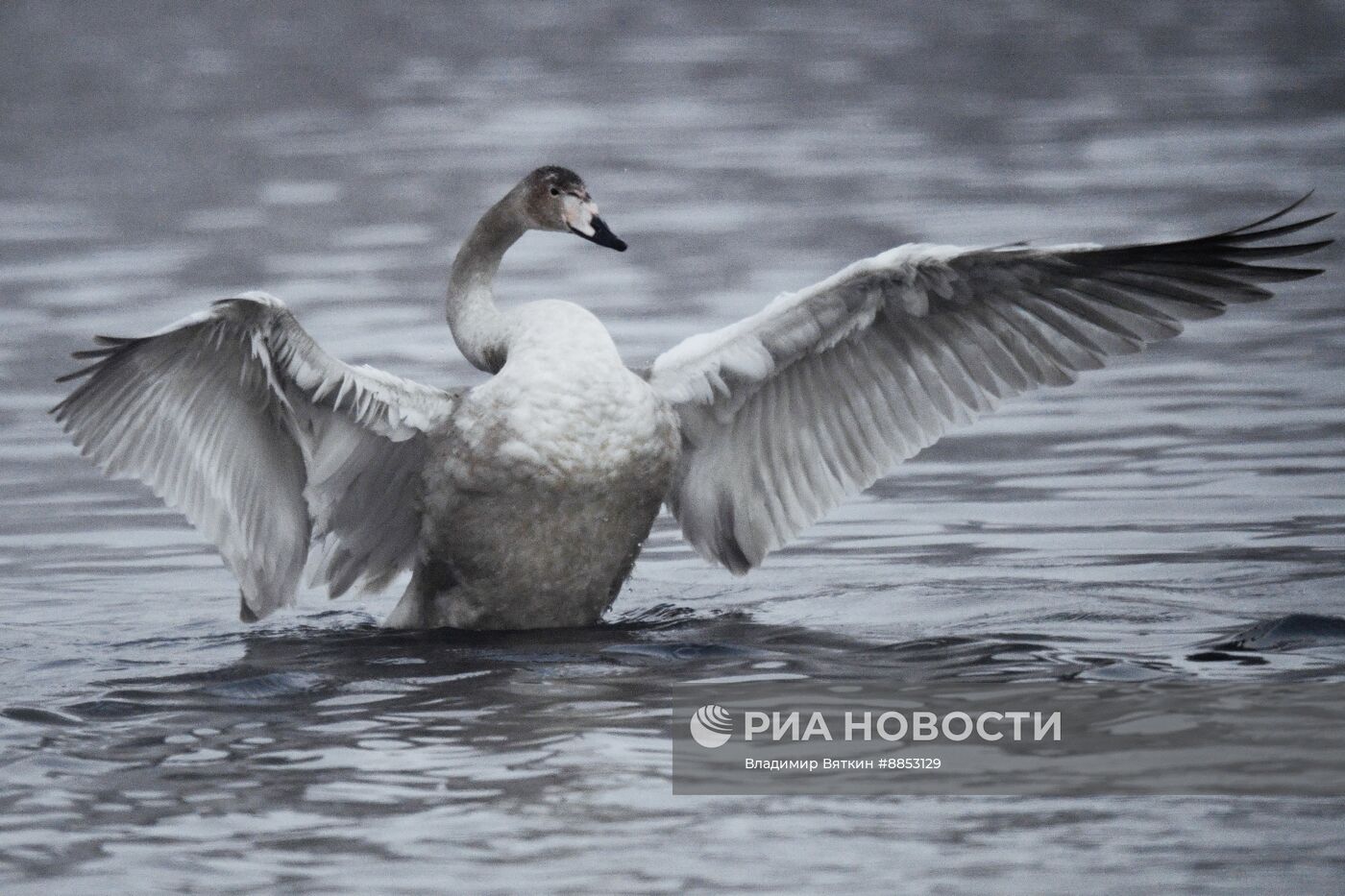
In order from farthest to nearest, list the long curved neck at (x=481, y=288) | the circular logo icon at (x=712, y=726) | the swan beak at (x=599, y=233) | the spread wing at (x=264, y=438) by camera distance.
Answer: the swan beak at (x=599, y=233), the long curved neck at (x=481, y=288), the spread wing at (x=264, y=438), the circular logo icon at (x=712, y=726)

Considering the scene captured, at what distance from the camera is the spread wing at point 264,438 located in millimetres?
7805

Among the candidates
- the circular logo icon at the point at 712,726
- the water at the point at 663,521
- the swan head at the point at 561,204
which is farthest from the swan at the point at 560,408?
the circular logo icon at the point at 712,726

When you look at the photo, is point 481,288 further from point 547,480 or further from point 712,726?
point 712,726

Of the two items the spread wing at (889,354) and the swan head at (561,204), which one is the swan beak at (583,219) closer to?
the swan head at (561,204)

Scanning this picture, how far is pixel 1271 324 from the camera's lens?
43.0 ft

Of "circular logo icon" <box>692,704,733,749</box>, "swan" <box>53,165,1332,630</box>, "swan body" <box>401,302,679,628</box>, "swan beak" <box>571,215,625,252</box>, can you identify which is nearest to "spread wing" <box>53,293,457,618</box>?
"swan" <box>53,165,1332,630</box>

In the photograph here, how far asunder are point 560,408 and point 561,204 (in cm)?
109

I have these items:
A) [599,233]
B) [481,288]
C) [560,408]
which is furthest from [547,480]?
[599,233]

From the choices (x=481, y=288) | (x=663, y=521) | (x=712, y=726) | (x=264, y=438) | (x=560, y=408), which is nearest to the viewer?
(x=712, y=726)

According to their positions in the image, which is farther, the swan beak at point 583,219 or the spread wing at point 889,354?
the swan beak at point 583,219

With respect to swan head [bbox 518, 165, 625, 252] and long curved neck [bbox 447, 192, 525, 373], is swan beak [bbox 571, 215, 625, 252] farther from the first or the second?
long curved neck [bbox 447, 192, 525, 373]

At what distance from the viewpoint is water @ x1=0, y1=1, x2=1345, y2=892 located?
5.93m

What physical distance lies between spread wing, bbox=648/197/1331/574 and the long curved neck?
1.95 feet

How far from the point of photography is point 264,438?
829cm
